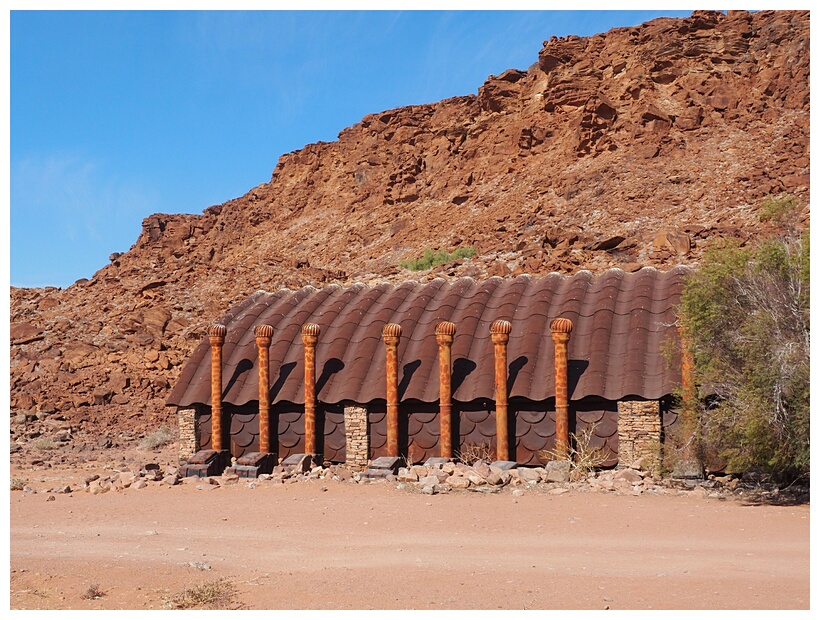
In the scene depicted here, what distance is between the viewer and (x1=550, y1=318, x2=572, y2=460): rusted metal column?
15.9 m

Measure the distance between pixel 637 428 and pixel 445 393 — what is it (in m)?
3.81

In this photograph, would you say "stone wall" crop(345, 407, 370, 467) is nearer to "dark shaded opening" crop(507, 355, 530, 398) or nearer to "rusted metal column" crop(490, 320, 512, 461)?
"rusted metal column" crop(490, 320, 512, 461)

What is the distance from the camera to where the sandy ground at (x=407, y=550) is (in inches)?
284

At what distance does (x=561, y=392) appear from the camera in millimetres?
15945

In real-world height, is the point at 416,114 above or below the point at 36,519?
above

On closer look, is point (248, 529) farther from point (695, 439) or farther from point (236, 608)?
point (695, 439)

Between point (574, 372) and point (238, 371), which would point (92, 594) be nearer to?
point (574, 372)

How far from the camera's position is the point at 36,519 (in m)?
13.0

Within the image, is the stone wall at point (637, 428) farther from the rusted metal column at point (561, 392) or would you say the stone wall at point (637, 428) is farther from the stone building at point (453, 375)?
the rusted metal column at point (561, 392)

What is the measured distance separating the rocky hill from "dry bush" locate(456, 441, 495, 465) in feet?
46.5

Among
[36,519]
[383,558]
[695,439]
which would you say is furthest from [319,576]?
[695,439]

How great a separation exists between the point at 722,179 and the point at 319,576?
4469 cm

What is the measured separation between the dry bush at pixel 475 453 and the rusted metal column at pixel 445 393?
24 centimetres

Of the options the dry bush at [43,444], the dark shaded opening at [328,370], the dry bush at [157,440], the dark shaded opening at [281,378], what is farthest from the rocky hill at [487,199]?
the dark shaded opening at [328,370]
